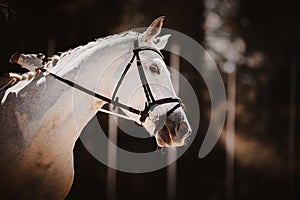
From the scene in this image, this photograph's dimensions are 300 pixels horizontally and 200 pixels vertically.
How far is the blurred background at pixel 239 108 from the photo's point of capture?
3283 millimetres

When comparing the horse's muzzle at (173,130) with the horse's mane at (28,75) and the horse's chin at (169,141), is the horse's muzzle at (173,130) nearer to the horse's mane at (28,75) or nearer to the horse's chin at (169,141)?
the horse's chin at (169,141)

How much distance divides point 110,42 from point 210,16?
6.78 ft

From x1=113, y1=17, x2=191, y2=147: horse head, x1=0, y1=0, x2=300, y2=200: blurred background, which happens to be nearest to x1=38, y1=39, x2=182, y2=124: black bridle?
x1=113, y1=17, x2=191, y2=147: horse head

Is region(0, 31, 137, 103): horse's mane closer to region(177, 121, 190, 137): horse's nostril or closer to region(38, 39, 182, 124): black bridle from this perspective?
region(38, 39, 182, 124): black bridle

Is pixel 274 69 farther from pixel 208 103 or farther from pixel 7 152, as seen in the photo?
pixel 7 152

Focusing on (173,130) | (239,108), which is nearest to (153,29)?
(173,130)

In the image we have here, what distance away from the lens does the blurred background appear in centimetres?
328

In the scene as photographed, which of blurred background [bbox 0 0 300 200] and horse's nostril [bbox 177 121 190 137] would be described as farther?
blurred background [bbox 0 0 300 200]

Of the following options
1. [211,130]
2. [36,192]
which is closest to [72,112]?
[36,192]

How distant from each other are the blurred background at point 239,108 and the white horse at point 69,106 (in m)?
1.68

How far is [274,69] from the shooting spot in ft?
11.8

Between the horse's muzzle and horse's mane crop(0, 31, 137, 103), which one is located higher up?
horse's mane crop(0, 31, 137, 103)

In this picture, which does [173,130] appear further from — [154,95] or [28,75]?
[28,75]

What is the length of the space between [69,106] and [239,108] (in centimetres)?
221
